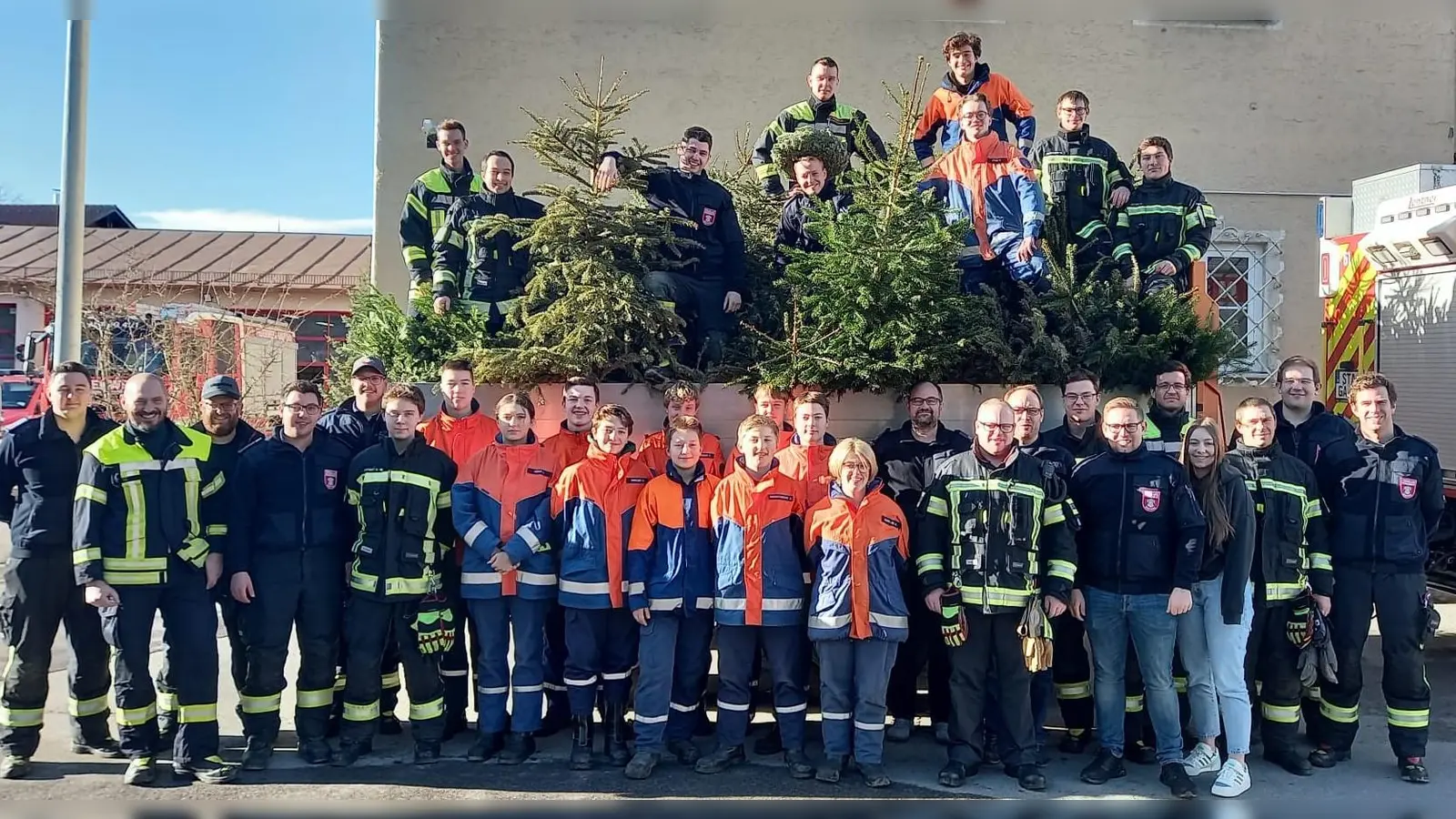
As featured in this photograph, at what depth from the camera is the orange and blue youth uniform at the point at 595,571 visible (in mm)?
5008

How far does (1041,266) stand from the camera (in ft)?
21.1

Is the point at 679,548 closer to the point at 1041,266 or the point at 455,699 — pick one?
the point at 455,699

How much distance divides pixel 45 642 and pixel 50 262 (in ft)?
77.1

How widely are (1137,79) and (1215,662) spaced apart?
8929 millimetres

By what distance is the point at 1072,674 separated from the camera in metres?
5.34

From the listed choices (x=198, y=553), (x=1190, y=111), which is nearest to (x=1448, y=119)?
(x=1190, y=111)

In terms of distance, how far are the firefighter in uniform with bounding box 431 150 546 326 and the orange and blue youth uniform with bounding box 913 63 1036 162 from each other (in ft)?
9.29

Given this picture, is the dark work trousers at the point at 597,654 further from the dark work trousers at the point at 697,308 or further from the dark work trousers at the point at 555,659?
the dark work trousers at the point at 697,308

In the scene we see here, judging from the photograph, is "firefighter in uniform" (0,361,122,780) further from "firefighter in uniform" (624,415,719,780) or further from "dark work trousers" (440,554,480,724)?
"firefighter in uniform" (624,415,719,780)

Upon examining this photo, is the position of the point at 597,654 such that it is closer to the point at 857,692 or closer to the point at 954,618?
the point at 857,692

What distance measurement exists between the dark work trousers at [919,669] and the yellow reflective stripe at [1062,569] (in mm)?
697

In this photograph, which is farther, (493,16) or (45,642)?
(493,16)

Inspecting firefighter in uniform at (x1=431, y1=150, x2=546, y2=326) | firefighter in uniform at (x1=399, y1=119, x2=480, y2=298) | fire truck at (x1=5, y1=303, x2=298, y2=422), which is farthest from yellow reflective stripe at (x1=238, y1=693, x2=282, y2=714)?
fire truck at (x1=5, y1=303, x2=298, y2=422)

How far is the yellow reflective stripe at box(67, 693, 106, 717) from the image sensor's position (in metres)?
5.17
